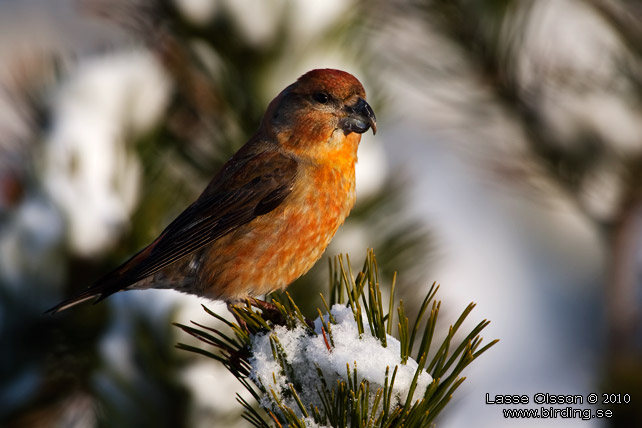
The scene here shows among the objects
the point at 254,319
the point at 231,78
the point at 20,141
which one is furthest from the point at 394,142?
the point at 254,319

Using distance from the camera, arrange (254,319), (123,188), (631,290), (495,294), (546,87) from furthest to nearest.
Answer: (495,294), (631,290), (546,87), (123,188), (254,319)

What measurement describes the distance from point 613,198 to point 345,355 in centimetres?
274

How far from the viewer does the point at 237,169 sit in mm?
3078

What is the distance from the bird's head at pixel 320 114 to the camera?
2941 mm

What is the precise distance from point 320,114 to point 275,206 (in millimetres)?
417

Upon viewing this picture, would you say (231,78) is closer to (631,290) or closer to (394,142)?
(631,290)

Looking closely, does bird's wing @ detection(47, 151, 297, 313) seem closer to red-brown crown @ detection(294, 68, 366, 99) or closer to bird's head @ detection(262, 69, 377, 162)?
bird's head @ detection(262, 69, 377, 162)

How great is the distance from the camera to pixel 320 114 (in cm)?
308

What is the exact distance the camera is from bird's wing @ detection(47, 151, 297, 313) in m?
2.96

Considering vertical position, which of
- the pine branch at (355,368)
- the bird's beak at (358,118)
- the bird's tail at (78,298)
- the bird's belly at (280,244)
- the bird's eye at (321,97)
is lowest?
the pine branch at (355,368)

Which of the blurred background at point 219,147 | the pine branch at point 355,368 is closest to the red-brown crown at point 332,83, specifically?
the blurred background at point 219,147

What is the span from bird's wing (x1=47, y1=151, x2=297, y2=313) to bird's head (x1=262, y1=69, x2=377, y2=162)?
0.38 feet

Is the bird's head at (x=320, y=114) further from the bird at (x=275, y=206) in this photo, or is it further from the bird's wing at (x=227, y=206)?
the bird's wing at (x=227, y=206)

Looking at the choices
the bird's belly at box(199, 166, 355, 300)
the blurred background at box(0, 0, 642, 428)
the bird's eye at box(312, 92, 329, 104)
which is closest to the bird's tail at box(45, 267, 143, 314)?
the blurred background at box(0, 0, 642, 428)
